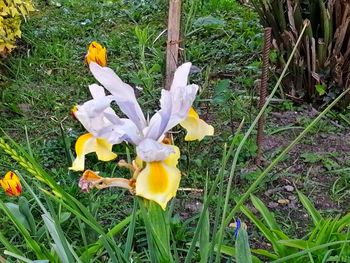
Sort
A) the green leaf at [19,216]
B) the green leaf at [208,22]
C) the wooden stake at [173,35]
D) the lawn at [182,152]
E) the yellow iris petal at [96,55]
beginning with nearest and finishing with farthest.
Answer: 1. the lawn at [182,152]
2. the yellow iris petal at [96,55]
3. the green leaf at [19,216]
4. the wooden stake at [173,35]
5. the green leaf at [208,22]

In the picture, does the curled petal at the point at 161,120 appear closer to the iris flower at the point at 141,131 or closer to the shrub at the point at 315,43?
the iris flower at the point at 141,131

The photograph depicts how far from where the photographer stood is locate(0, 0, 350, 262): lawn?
1894 millimetres

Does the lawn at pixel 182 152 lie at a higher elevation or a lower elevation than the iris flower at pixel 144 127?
lower

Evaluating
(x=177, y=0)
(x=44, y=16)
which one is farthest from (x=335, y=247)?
(x=44, y=16)

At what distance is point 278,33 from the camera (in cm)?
347

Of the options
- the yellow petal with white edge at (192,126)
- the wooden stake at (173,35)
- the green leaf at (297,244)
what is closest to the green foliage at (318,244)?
the green leaf at (297,244)

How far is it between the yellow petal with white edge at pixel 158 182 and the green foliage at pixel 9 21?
2660 millimetres

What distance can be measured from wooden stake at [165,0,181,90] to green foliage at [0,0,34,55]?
1394 millimetres

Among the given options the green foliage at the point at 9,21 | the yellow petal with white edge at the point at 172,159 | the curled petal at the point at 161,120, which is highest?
the curled petal at the point at 161,120

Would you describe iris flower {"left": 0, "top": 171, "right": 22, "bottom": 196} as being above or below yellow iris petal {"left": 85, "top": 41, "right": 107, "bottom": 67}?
below

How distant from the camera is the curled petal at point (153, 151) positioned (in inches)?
53.4

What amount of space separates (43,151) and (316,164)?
123 cm

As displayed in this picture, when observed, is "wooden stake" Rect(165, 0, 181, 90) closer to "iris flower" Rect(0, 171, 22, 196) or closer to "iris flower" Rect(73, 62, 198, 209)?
"iris flower" Rect(0, 171, 22, 196)

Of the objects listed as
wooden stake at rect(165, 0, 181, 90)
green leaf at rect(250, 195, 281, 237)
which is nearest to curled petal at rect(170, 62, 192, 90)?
green leaf at rect(250, 195, 281, 237)
